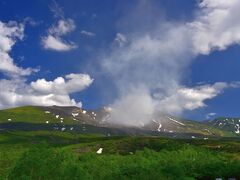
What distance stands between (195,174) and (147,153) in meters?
57.7

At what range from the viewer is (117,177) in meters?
105

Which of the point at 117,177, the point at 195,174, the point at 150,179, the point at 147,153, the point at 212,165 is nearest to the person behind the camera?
the point at 150,179

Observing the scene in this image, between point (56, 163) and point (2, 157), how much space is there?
383 ft

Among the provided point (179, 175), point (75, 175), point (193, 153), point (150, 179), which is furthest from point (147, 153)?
point (75, 175)

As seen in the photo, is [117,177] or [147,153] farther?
[147,153]

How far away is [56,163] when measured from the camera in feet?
243

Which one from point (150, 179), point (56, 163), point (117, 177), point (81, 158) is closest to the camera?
point (56, 163)

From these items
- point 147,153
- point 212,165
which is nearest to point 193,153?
point 147,153

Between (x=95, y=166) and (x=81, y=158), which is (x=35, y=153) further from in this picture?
(x=81, y=158)

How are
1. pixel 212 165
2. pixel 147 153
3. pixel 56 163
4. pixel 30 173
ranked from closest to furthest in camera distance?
pixel 30 173 < pixel 56 163 < pixel 212 165 < pixel 147 153

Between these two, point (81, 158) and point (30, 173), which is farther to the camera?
point (81, 158)

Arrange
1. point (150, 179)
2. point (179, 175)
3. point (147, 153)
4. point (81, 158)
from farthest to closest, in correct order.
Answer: point (147, 153), point (81, 158), point (179, 175), point (150, 179)

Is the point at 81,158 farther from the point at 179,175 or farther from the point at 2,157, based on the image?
the point at 179,175

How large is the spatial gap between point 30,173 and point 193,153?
454 feet
